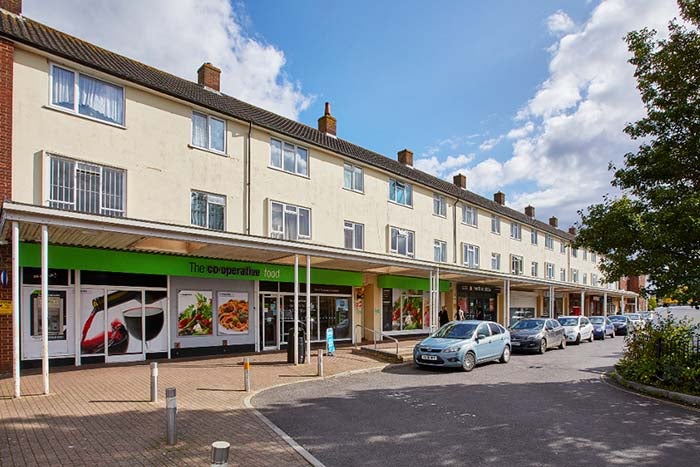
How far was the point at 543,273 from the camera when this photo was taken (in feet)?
129

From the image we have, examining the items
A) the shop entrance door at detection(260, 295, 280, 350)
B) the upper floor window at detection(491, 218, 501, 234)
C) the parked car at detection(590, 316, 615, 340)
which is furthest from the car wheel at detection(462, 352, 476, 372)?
the upper floor window at detection(491, 218, 501, 234)

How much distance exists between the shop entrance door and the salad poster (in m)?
2.18

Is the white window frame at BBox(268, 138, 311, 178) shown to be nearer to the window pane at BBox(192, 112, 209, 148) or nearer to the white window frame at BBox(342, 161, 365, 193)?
the white window frame at BBox(342, 161, 365, 193)

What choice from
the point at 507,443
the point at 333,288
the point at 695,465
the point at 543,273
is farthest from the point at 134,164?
the point at 543,273

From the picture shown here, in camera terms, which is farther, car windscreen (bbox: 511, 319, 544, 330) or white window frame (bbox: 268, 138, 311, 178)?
car windscreen (bbox: 511, 319, 544, 330)

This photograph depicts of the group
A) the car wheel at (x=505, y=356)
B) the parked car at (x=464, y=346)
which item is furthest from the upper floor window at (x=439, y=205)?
the car wheel at (x=505, y=356)

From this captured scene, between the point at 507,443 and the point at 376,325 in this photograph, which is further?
the point at 376,325

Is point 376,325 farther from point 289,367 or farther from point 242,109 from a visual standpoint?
point 242,109

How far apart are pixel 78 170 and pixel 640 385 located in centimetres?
1524

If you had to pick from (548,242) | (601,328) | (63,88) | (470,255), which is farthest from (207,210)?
(548,242)

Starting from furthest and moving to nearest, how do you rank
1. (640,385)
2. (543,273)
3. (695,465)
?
1. (543,273)
2. (640,385)
3. (695,465)

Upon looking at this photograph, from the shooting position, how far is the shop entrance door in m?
17.7

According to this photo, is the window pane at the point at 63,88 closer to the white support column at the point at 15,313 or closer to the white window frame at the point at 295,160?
the white support column at the point at 15,313

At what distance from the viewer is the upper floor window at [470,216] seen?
29.7 m
